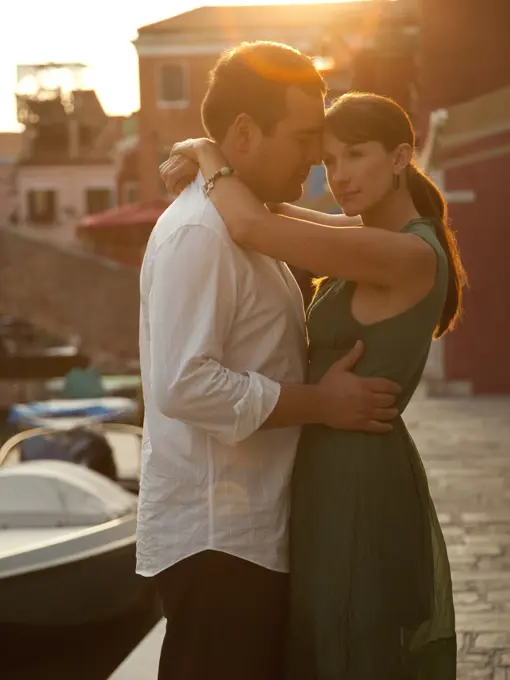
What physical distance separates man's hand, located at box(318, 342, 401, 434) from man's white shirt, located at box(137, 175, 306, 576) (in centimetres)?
9

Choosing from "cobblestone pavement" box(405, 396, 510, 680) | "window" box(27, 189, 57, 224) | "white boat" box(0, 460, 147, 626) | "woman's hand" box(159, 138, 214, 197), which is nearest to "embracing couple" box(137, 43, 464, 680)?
"woman's hand" box(159, 138, 214, 197)

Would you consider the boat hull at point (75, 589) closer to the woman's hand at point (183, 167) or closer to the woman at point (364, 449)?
the woman's hand at point (183, 167)

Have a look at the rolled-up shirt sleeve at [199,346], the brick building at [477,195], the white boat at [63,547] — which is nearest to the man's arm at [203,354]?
the rolled-up shirt sleeve at [199,346]

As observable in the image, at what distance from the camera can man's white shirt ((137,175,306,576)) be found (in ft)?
7.09

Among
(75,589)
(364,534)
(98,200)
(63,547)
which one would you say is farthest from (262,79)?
(98,200)

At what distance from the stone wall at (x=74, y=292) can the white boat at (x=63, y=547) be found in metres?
23.6

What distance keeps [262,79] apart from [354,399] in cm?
55

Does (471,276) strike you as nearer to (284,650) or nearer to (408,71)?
(408,71)

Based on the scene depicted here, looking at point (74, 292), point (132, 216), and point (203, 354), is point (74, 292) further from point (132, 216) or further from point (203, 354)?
point (203, 354)

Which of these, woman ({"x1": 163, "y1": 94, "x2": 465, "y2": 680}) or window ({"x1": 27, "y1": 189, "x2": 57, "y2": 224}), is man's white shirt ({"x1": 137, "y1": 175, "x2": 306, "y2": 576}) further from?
window ({"x1": 27, "y1": 189, "x2": 57, "y2": 224})

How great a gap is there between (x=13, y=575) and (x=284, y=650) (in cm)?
398

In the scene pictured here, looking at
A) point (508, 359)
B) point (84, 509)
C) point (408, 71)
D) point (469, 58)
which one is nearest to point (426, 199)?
point (84, 509)

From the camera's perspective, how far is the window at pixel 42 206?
49.8m

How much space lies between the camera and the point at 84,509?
695 cm
